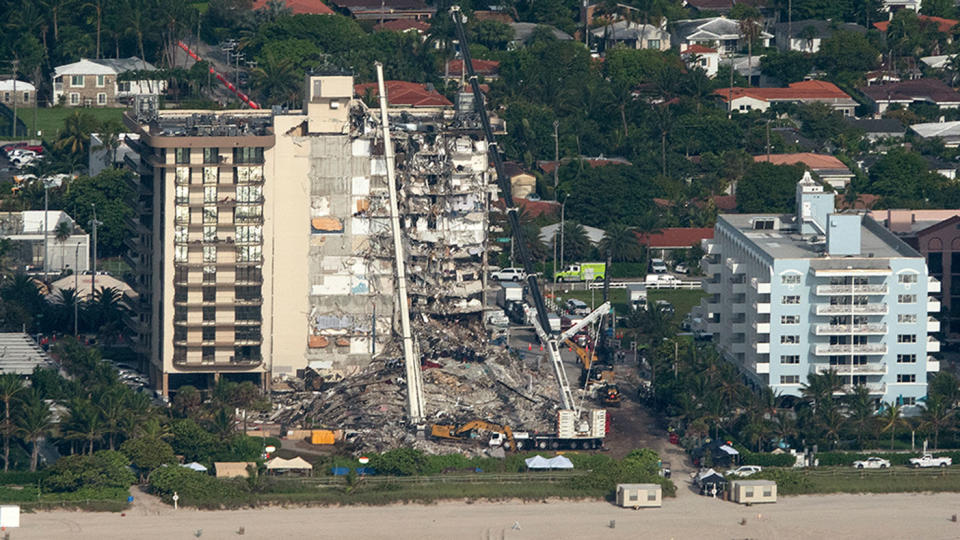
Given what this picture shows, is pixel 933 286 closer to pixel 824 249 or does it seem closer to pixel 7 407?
pixel 824 249

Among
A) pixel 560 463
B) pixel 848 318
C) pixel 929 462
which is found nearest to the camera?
pixel 560 463

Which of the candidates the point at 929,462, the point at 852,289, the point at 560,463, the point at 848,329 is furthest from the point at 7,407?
the point at 929,462

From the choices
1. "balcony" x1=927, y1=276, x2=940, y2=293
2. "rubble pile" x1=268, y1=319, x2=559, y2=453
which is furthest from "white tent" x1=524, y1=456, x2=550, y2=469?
"balcony" x1=927, y1=276, x2=940, y2=293

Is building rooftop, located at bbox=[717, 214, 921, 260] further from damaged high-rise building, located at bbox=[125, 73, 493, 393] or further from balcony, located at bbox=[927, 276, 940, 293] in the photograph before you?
damaged high-rise building, located at bbox=[125, 73, 493, 393]

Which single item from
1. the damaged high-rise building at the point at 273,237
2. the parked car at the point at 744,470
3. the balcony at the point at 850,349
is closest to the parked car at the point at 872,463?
the parked car at the point at 744,470

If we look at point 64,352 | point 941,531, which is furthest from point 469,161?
point 941,531

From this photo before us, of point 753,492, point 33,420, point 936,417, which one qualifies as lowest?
point 753,492

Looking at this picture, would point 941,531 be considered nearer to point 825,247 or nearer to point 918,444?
point 918,444
